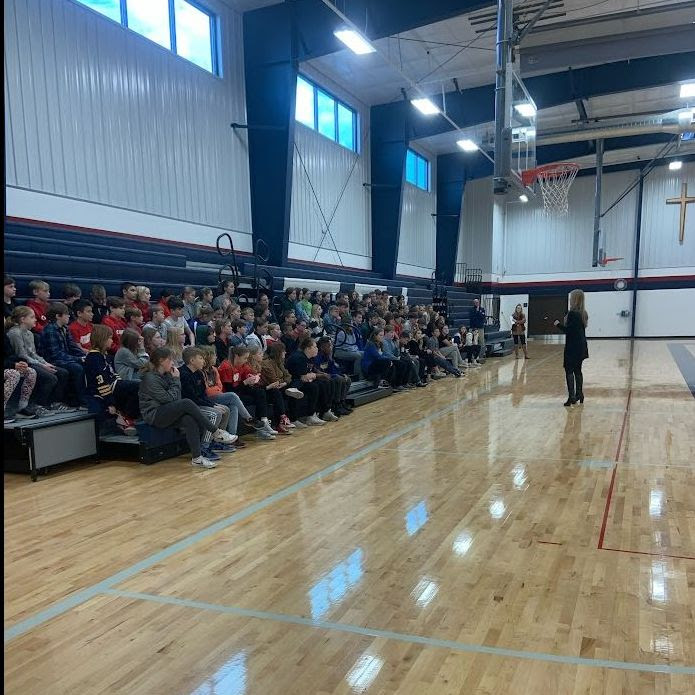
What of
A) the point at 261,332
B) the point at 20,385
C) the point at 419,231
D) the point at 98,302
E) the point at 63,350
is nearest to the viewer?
the point at 20,385

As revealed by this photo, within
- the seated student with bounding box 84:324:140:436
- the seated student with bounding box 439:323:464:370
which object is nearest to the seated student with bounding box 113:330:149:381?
the seated student with bounding box 84:324:140:436

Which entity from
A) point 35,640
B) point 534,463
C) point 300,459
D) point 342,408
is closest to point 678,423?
point 534,463

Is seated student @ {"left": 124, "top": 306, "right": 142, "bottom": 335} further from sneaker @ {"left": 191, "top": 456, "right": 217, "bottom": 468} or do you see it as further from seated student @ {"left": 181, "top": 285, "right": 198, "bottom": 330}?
sneaker @ {"left": 191, "top": 456, "right": 217, "bottom": 468}

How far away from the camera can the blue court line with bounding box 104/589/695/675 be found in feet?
7.75

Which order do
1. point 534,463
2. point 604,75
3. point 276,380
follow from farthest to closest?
point 604,75 < point 276,380 < point 534,463

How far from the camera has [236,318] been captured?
8.22 meters

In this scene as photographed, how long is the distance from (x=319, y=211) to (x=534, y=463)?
1095 cm

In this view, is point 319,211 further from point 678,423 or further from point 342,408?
point 678,423

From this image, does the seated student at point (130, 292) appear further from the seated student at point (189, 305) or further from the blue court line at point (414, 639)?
the blue court line at point (414, 639)

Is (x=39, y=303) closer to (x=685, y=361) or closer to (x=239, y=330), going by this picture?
(x=239, y=330)

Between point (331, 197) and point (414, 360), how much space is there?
21.1 ft

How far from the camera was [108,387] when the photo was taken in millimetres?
5719

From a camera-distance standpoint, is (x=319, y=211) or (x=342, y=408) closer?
(x=342, y=408)

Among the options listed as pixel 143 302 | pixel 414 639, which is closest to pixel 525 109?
pixel 143 302
